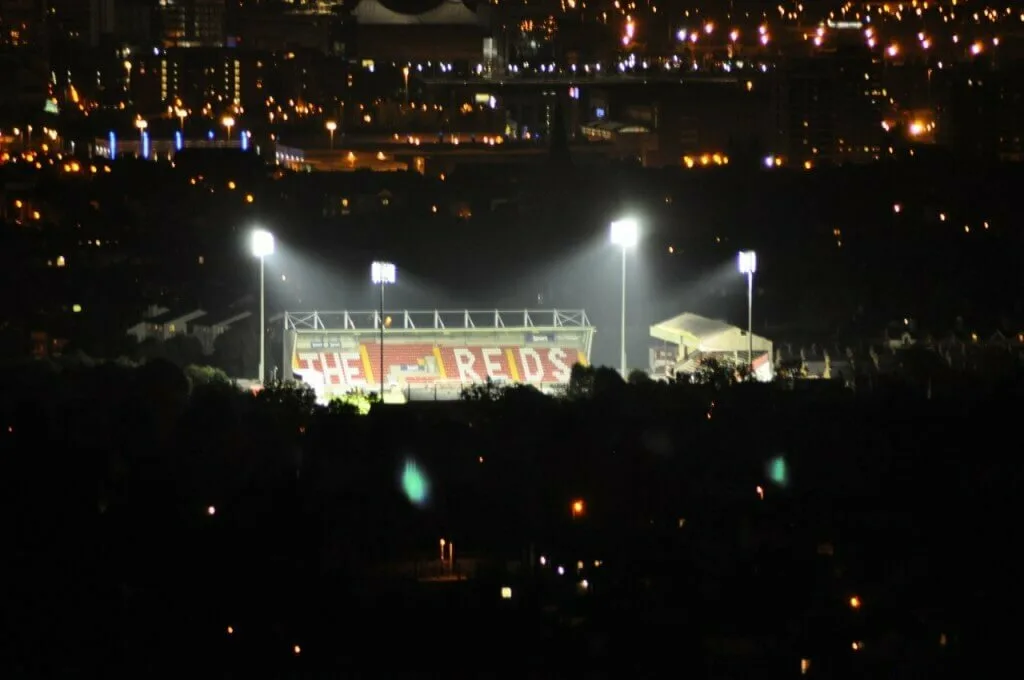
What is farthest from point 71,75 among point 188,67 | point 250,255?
point 250,255

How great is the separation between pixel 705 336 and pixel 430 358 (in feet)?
5.03

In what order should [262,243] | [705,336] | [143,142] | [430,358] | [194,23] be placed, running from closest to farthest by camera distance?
1. [430,358]
2. [262,243]
3. [705,336]
4. [143,142]
5. [194,23]

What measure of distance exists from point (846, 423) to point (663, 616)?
249cm

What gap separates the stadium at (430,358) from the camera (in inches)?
469

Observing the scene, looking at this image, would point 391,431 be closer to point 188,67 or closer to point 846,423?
point 846,423

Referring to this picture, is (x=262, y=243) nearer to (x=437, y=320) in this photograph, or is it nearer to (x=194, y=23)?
(x=437, y=320)

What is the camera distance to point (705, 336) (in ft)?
42.3

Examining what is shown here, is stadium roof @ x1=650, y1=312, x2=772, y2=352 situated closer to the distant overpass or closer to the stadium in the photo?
the stadium

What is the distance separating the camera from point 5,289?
669 inches

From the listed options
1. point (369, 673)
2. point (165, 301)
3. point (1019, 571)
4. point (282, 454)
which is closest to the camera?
point (369, 673)

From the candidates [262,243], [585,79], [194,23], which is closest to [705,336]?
[262,243]

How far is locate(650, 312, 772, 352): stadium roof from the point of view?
12.8m

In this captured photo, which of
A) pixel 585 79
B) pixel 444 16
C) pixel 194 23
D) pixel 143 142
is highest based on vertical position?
pixel 194 23

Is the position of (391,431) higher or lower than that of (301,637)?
higher
